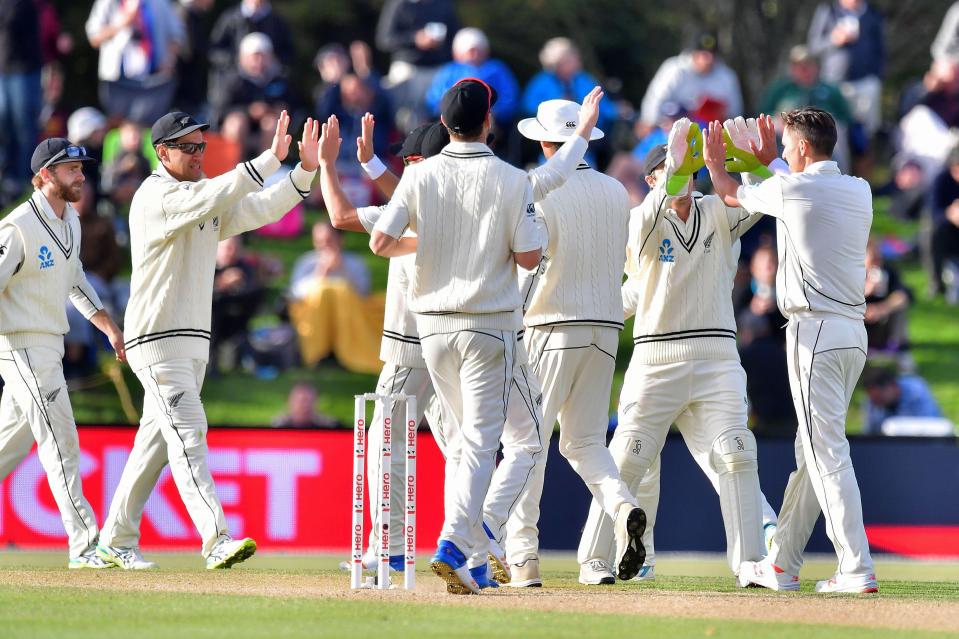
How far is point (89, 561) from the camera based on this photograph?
948 centimetres

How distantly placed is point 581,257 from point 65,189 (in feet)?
10.2

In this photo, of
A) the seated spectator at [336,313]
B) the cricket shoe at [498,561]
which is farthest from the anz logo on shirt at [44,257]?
the seated spectator at [336,313]

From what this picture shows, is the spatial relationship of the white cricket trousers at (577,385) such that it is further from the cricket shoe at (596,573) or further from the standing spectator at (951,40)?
the standing spectator at (951,40)

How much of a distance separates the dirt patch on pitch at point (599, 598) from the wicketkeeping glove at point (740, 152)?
7.40 ft

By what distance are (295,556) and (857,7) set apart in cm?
949

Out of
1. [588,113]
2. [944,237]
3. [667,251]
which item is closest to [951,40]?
[944,237]

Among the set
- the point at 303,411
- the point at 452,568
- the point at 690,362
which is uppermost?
the point at 690,362

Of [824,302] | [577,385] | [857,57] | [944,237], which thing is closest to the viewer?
[824,302]

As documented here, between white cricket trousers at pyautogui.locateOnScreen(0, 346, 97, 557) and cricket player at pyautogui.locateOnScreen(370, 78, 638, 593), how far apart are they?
8.80 feet

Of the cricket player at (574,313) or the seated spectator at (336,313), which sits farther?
the seated spectator at (336,313)

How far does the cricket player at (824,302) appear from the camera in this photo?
27.6ft

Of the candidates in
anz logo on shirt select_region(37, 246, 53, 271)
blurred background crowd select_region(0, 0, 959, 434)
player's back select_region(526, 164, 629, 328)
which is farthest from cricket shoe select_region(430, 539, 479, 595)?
blurred background crowd select_region(0, 0, 959, 434)

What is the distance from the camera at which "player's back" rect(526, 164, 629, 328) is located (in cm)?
869

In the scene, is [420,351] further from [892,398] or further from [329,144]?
[892,398]
